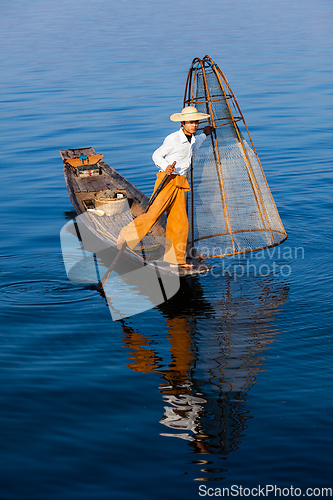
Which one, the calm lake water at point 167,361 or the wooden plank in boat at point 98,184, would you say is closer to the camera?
the calm lake water at point 167,361

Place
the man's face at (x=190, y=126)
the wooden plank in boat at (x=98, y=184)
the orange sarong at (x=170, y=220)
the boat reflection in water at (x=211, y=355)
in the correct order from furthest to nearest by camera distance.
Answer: the wooden plank in boat at (x=98, y=184) < the orange sarong at (x=170, y=220) < the man's face at (x=190, y=126) < the boat reflection in water at (x=211, y=355)

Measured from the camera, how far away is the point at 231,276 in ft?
22.1

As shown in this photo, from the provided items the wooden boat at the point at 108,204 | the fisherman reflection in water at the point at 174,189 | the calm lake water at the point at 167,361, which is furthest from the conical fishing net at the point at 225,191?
the wooden boat at the point at 108,204

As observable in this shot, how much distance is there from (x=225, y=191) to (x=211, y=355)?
258 centimetres

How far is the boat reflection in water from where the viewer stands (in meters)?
4.07

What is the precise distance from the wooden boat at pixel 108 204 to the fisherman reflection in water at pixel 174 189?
19 centimetres

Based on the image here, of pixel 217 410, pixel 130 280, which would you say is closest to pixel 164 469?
pixel 217 410

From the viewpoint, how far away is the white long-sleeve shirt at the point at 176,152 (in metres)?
5.84

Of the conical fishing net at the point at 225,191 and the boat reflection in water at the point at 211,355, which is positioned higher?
the conical fishing net at the point at 225,191

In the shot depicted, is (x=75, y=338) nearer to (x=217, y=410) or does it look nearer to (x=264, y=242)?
(x=217, y=410)
